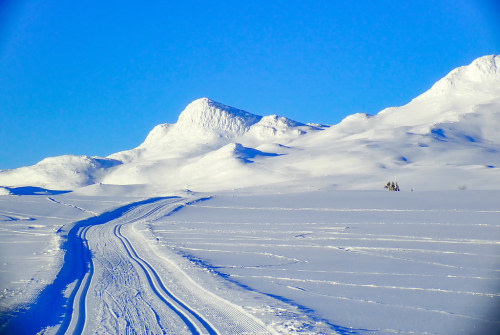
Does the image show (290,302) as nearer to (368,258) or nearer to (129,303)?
(129,303)

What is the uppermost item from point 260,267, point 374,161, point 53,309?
point 374,161

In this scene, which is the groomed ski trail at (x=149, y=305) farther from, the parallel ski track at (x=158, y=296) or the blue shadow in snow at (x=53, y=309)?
the blue shadow in snow at (x=53, y=309)

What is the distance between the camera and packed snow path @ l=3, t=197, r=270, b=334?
8039 mm

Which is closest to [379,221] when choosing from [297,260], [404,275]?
[297,260]

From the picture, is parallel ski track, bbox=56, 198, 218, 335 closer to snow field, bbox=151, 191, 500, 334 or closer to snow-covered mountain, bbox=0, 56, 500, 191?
snow field, bbox=151, 191, 500, 334

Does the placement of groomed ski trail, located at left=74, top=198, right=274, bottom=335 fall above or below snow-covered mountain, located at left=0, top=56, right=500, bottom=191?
below

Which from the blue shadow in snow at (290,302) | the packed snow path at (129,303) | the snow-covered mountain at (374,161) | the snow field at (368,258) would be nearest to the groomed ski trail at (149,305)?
the packed snow path at (129,303)

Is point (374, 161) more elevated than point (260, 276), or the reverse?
point (374, 161)

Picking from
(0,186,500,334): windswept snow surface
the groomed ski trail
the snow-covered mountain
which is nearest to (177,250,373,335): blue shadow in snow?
(0,186,500,334): windswept snow surface

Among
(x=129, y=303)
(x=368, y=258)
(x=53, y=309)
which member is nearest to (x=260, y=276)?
(x=129, y=303)

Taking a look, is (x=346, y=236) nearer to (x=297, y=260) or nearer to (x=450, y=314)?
(x=297, y=260)

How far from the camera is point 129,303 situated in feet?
31.6

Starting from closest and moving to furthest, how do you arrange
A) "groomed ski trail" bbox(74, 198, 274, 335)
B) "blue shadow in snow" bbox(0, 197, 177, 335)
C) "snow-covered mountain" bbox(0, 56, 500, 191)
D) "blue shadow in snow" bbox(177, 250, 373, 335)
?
1. "blue shadow in snow" bbox(177, 250, 373, 335)
2. "groomed ski trail" bbox(74, 198, 274, 335)
3. "blue shadow in snow" bbox(0, 197, 177, 335)
4. "snow-covered mountain" bbox(0, 56, 500, 191)

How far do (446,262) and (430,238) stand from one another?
5.31 m
